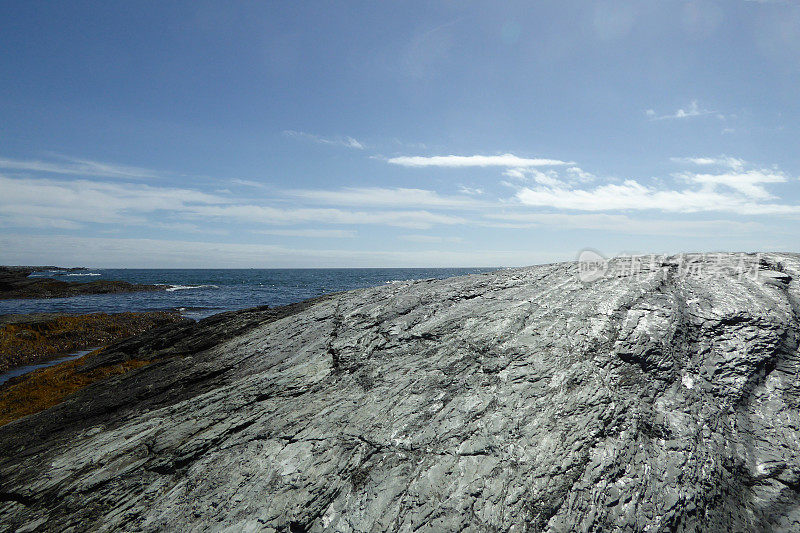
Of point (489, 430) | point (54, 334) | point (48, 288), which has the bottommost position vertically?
point (54, 334)

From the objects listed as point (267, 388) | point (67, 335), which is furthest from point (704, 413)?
point (67, 335)

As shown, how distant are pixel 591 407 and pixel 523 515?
1.71 meters

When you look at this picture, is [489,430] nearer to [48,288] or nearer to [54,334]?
[54,334]

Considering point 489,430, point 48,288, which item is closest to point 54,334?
point 489,430

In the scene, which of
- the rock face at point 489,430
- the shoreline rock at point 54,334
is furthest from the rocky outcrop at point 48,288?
the rock face at point 489,430

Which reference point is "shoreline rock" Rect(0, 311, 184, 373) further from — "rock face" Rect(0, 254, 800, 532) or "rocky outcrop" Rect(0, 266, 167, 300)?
"rocky outcrop" Rect(0, 266, 167, 300)

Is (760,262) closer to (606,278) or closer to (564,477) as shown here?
(606,278)

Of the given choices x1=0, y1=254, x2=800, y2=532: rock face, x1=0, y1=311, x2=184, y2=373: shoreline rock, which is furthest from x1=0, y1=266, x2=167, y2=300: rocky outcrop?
x1=0, y1=254, x2=800, y2=532: rock face

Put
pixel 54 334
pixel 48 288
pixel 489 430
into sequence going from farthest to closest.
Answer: pixel 48 288, pixel 54 334, pixel 489 430

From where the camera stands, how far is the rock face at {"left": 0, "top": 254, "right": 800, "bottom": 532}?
4074mm

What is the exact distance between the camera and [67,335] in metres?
21.2

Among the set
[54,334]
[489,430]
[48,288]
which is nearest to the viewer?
[489,430]

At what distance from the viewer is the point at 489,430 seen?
4.75 meters

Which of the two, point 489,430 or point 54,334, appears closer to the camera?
point 489,430
